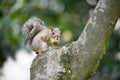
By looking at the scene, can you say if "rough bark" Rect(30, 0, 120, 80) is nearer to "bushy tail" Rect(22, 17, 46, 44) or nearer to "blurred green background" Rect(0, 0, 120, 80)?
"bushy tail" Rect(22, 17, 46, 44)

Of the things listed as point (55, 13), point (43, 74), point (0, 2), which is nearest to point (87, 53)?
point (43, 74)

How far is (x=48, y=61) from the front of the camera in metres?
2.22

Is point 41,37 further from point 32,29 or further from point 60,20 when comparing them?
point 60,20

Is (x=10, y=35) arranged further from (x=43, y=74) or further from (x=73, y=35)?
(x=43, y=74)

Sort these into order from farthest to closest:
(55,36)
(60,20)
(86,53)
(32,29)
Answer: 1. (60,20)
2. (32,29)
3. (55,36)
4. (86,53)

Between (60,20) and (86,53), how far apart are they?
2.83 m

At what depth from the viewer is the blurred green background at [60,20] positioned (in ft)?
15.8

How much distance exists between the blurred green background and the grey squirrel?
1718 millimetres

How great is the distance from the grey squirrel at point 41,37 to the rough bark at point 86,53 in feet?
0.79

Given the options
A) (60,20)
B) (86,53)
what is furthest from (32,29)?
(60,20)

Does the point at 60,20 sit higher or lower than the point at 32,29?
higher

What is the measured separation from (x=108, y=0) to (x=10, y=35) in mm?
2880

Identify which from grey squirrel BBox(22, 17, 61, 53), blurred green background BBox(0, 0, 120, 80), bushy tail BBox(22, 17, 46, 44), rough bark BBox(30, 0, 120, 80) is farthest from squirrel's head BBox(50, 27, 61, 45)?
blurred green background BBox(0, 0, 120, 80)

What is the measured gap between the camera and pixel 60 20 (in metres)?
4.97
